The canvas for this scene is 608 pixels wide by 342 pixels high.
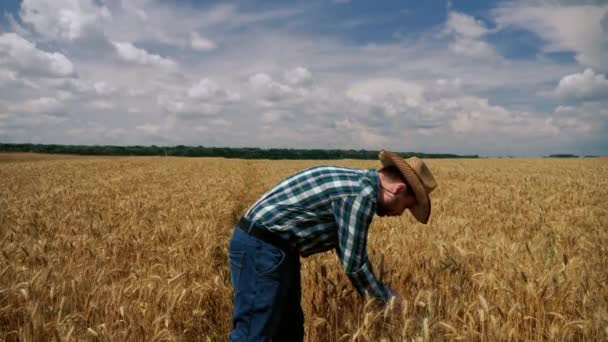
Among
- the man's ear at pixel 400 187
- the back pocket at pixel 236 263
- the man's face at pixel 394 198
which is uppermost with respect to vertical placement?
the man's ear at pixel 400 187

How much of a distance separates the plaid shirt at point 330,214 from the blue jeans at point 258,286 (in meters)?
0.15

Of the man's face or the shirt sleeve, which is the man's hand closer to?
the shirt sleeve

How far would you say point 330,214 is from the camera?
2.80 meters

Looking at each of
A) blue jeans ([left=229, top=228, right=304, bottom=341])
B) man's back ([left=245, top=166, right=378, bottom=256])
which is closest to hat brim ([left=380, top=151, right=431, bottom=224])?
man's back ([left=245, top=166, right=378, bottom=256])

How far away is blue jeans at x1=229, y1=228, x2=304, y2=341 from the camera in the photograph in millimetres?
2752

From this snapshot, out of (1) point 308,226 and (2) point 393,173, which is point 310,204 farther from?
(2) point 393,173

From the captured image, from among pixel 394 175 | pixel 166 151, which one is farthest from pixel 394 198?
pixel 166 151

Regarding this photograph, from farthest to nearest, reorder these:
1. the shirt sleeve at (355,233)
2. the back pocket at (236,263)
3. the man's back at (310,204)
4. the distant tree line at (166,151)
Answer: the distant tree line at (166,151) → the back pocket at (236,263) → the man's back at (310,204) → the shirt sleeve at (355,233)

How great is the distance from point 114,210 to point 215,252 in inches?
162

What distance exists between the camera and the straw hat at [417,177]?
103 inches

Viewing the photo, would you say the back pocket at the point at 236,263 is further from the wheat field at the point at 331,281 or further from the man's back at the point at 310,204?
the wheat field at the point at 331,281

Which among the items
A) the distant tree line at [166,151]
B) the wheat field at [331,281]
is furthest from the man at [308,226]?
the distant tree line at [166,151]

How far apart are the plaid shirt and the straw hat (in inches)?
6.5

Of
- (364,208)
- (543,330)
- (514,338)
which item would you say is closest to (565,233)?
(543,330)
